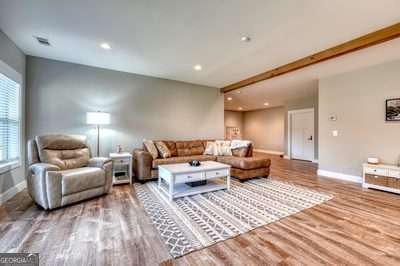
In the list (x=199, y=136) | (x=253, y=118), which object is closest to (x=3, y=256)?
(x=199, y=136)

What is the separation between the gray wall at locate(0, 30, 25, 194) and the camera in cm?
277

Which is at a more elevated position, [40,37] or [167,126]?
[40,37]

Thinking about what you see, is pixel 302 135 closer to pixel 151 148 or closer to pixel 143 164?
pixel 151 148

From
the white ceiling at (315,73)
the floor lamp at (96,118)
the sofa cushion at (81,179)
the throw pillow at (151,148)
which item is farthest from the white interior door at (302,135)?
the sofa cushion at (81,179)

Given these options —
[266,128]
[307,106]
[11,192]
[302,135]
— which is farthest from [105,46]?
[266,128]

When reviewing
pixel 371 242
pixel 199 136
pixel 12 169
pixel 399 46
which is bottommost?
pixel 371 242

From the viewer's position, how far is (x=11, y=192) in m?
2.99

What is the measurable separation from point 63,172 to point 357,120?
566cm

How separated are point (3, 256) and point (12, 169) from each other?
204cm

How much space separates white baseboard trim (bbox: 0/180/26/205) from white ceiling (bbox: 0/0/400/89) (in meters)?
2.38

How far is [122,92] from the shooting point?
4.57 m

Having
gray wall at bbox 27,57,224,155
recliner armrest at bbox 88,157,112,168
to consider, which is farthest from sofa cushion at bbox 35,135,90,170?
gray wall at bbox 27,57,224,155

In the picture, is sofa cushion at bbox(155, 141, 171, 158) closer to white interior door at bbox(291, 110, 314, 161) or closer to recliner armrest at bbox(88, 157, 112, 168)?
recliner armrest at bbox(88, 157, 112, 168)

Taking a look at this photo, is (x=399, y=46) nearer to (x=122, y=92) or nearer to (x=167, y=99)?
(x=167, y=99)
